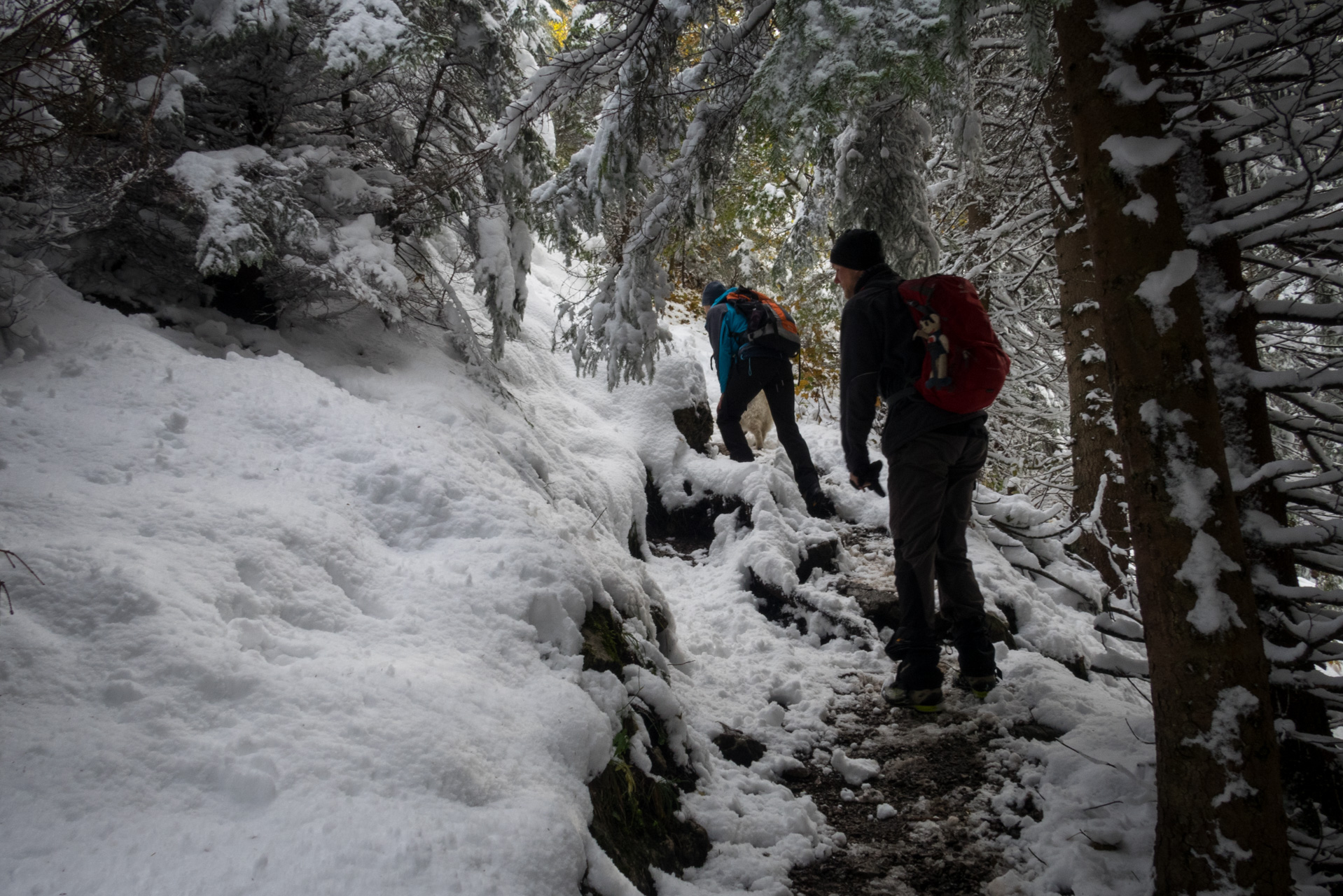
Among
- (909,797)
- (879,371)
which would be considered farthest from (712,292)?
(909,797)

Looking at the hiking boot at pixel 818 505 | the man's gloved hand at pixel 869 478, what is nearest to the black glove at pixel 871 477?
the man's gloved hand at pixel 869 478

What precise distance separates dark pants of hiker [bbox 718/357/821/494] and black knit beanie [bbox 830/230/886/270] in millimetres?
2484

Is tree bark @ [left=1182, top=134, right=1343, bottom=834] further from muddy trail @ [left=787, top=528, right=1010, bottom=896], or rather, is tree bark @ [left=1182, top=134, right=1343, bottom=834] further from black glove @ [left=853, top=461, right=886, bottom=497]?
black glove @ [left=853, top=461, right=886, bottom=497]

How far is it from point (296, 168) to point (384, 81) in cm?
126

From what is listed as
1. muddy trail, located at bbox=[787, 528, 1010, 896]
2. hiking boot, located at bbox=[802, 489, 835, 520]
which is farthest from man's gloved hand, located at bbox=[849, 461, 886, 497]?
hiking boot, located at bbox=[802, 489, 835, 520]

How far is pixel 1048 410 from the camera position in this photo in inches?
319

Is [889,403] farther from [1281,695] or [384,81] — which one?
[384,81]

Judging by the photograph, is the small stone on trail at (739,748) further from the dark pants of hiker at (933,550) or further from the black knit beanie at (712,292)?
the black knit beanie at (712,292)

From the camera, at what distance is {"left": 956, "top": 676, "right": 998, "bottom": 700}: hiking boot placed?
3869 millimetres

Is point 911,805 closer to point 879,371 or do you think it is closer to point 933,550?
point 933,550

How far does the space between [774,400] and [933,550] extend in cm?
314

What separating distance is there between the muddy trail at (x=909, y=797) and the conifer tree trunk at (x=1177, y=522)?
78 cm

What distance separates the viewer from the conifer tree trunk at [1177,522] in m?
2.10

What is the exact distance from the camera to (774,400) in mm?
6562
